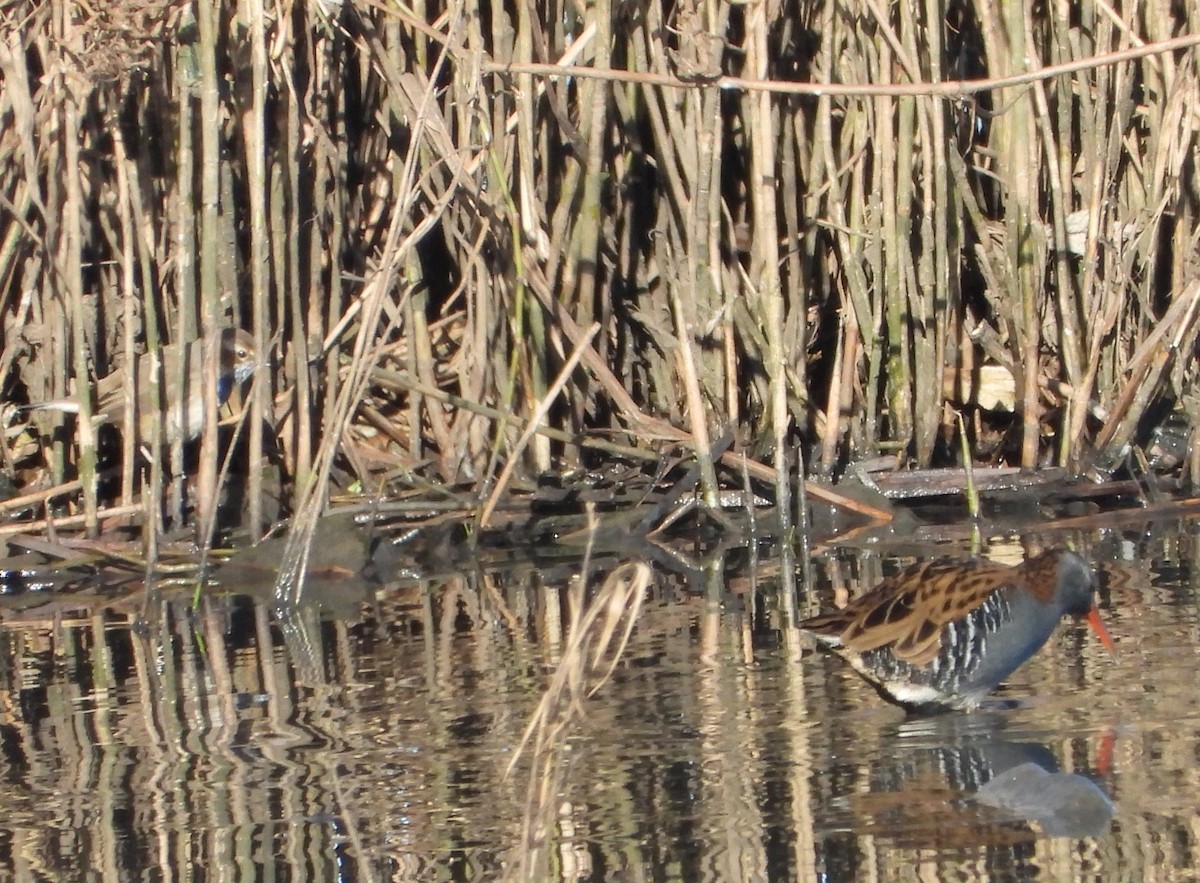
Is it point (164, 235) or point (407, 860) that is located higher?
point (164, 235)

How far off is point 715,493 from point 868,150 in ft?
4.96

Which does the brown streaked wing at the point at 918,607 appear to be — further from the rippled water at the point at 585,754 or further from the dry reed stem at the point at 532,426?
the dry reed stem at the point at 532,426

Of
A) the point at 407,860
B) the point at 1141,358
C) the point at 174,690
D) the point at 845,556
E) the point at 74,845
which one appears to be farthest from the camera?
the point at 1141,358

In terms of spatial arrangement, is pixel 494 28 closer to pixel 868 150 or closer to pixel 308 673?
pixel 868 150

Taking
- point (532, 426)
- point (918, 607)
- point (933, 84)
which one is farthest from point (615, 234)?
point (918, 607)

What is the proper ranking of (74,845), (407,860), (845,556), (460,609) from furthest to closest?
(845,556) → (460,609) → (74,845) → (407,860)

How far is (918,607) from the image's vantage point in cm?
490

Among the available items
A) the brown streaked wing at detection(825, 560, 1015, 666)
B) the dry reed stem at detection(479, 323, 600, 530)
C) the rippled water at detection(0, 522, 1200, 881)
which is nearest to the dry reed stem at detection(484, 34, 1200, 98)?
the brown streaked wing at detection(825, 560, 1015, 666)

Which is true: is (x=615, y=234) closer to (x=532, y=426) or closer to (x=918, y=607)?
(x=532, y=426)

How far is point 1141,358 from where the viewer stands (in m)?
7.61

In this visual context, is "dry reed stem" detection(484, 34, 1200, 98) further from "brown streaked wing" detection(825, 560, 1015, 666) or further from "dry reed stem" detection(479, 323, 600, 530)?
"dry reed stem" detection(479, 323, 600, 530)

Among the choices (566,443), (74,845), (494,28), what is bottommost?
(74,845)

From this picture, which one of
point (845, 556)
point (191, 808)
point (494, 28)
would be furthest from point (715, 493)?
point (191, 808)

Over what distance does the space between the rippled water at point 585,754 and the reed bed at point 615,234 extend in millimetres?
1313
